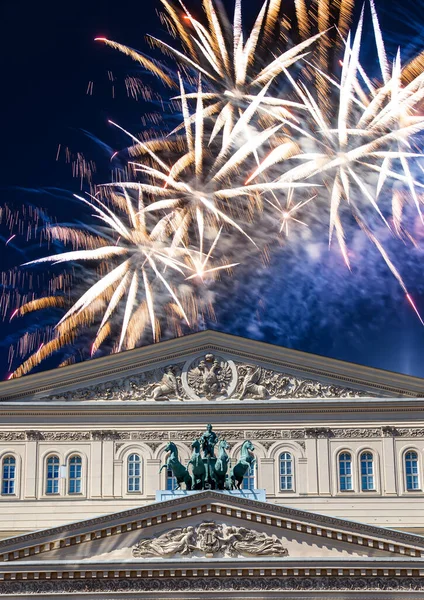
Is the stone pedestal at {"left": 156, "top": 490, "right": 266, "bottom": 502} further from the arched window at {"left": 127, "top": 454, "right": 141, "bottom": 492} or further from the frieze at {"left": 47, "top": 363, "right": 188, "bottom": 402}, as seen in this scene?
the frieze at {"left": 47, "top": 363, "right": 188, "bottom": 402}

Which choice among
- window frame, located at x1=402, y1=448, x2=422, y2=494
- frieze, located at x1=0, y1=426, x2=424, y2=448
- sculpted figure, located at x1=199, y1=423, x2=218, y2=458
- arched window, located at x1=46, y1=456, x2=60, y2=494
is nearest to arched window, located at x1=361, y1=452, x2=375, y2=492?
frieze, located at x1=0, y1=426, x2=424, y2=448

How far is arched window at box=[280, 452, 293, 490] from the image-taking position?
→ 7588cm

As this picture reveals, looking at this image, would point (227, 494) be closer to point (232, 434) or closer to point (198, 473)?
point (198, 473)

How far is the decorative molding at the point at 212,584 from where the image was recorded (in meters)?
65.7

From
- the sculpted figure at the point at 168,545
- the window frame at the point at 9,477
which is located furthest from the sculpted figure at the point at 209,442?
the window frame at the point at 9,477

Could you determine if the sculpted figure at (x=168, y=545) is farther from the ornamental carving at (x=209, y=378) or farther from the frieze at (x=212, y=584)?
the ornamental carving at (x=209, y=378)

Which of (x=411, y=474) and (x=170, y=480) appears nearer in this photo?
(x=411, y=474)

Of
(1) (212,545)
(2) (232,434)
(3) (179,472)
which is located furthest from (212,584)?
(2) (232,434)

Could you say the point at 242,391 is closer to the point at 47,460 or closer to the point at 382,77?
the point at 47,460

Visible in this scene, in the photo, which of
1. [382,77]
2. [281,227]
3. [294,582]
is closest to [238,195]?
[281,227]

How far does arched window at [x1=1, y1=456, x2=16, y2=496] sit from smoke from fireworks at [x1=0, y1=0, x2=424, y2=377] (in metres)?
9.21

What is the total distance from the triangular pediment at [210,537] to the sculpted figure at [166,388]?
1044cm

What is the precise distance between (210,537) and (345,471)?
1128 cm

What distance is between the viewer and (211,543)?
66312mm
